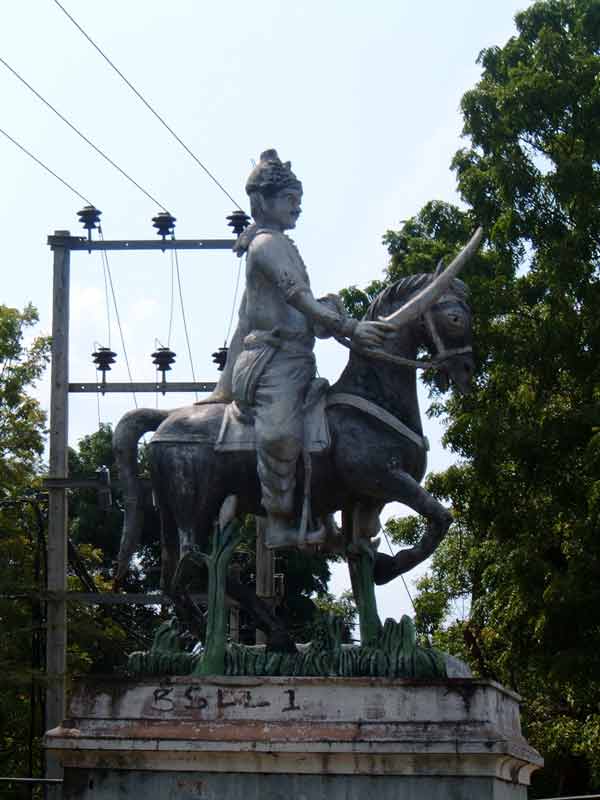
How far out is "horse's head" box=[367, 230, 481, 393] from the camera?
1346cm

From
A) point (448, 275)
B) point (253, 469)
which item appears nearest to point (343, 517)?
point (253, 469)

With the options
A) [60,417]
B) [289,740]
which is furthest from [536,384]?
[289,740]

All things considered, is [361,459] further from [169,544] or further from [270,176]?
[270,176]

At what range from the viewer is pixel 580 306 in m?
24.3

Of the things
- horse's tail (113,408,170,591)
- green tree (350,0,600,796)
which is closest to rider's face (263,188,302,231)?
horse's tail (113,408,170,591)

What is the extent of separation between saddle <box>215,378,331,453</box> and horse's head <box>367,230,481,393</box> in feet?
2.42

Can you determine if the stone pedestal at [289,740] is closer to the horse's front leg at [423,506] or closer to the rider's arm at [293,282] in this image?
the horse's front leg at [423,506]

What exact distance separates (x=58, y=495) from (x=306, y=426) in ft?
32.4

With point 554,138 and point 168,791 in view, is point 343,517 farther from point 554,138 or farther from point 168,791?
point 554,138

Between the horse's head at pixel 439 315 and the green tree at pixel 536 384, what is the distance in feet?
27.6

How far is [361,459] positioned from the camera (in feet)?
43.2

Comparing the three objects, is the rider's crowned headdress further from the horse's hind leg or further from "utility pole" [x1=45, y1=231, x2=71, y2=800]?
"utility pole" [x1=45, y1=231, x2=71, y2=800]

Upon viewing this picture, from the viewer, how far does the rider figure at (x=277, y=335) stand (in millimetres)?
13211

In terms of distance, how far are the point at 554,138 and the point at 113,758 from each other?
14657 millimetres
